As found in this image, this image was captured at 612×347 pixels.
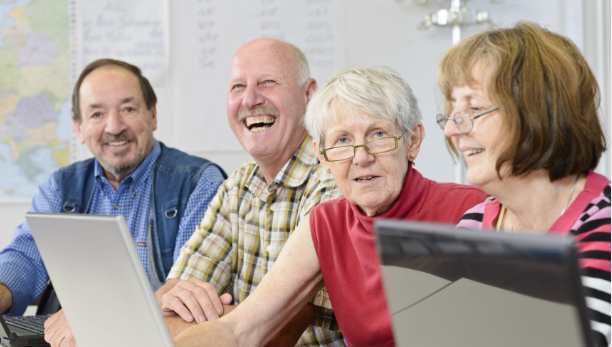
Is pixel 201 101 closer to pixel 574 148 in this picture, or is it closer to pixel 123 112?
pixel 123 112

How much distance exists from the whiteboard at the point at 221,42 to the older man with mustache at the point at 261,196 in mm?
1041

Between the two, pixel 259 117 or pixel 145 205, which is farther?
pixel 145 205

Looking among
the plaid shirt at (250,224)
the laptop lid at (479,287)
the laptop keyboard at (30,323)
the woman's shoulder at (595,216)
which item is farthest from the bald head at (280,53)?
the laptop lid at (479,287)

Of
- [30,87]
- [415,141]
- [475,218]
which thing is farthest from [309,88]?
[30,87]

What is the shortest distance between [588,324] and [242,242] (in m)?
1.31

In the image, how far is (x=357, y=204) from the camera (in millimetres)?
1277

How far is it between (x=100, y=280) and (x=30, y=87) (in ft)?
7.71

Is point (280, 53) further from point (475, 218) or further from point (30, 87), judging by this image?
point (30, 87)

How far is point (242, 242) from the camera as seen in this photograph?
1.69 m

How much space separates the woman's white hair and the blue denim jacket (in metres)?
0.93

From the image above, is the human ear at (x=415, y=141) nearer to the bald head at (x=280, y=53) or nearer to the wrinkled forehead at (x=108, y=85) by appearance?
the bald head at (x=280, y=53)

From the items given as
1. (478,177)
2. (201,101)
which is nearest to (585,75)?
(478,177)

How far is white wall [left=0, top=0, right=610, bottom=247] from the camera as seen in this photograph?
9.34 ft

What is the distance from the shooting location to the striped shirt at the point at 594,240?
67 centimetres
